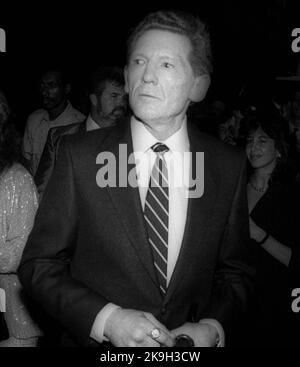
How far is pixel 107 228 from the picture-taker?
157 centimetres

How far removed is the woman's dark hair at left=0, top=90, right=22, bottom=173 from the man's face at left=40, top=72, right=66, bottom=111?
8.38 feet

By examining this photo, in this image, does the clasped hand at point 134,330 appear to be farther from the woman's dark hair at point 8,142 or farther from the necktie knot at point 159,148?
the woman's dark hair at point 8,142

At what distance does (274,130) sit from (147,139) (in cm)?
166

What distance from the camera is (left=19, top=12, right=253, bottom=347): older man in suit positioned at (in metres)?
1.55

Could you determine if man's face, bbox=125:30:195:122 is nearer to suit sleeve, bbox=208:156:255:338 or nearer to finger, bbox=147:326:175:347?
suit sleeve, bbox=208:156:255:338

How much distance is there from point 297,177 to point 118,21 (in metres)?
5.93

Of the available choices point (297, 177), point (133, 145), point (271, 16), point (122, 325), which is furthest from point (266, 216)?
point (271, 16)

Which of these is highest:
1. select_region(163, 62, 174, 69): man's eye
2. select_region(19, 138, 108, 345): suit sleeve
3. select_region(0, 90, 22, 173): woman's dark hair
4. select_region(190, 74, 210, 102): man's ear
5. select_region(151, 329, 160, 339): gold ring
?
select_region(163, 62, 174, 69): man's eye

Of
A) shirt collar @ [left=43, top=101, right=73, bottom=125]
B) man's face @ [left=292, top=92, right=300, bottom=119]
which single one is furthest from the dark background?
shirt collar @ [left=43, top=101, right=73, bottom=125]

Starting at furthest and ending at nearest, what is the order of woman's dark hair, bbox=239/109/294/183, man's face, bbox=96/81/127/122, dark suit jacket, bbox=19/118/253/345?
man's face, bbox=96/81/127/122 → woman's dark hair, bbox=239/109/294/183 → dark suit jacket, bbox=19/118/253/345

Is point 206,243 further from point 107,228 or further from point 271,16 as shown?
point 271,16
